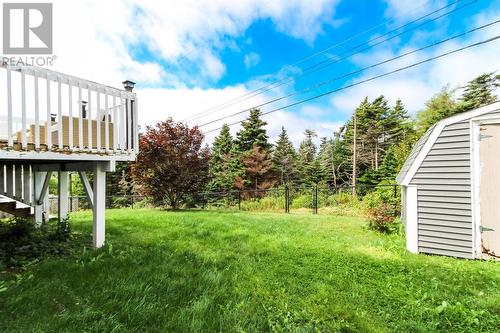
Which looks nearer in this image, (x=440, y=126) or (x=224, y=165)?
(x=440, y=126)

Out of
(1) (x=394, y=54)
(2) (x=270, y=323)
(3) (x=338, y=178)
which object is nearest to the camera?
(2) (x=270, y=323)

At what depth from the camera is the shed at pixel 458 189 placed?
424 centimetres

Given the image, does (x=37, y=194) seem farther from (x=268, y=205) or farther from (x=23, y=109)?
(x=268, y=205)

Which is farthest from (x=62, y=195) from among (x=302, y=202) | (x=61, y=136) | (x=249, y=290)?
(x=302, y=202)

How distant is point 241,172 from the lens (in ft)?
Result: 75.2

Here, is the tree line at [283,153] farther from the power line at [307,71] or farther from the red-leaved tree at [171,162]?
the power line at [307,71]

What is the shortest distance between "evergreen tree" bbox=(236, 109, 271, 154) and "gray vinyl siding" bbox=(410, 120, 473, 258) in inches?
817

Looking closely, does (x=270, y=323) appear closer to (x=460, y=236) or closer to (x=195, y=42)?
(x=460, y=236)

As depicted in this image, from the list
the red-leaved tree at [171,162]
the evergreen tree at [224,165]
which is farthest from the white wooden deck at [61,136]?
the evergreen tree at [224,165]

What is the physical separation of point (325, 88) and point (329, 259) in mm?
8941

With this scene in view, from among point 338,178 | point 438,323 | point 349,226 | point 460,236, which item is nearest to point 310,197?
point 349,226

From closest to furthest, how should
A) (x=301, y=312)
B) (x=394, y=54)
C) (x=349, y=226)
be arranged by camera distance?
(x=301, y=312), (x=349, y=226), (x=394, y=54)

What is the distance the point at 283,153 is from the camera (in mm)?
28938

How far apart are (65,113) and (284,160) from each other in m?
24.8
